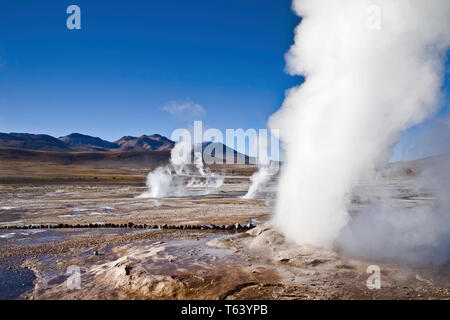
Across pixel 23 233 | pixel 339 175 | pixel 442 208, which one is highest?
pixel 339 175

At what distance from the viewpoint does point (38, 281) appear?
27.1ft

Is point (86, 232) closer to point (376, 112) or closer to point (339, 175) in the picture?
point (339, 175)

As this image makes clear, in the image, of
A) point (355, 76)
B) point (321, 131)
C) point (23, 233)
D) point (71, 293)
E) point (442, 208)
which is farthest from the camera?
point (442, 208)

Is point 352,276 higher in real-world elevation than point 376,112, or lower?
lower

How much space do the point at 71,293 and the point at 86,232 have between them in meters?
8.20

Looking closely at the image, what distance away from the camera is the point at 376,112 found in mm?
10047

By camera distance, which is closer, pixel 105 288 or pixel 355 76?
pixel 105 288
